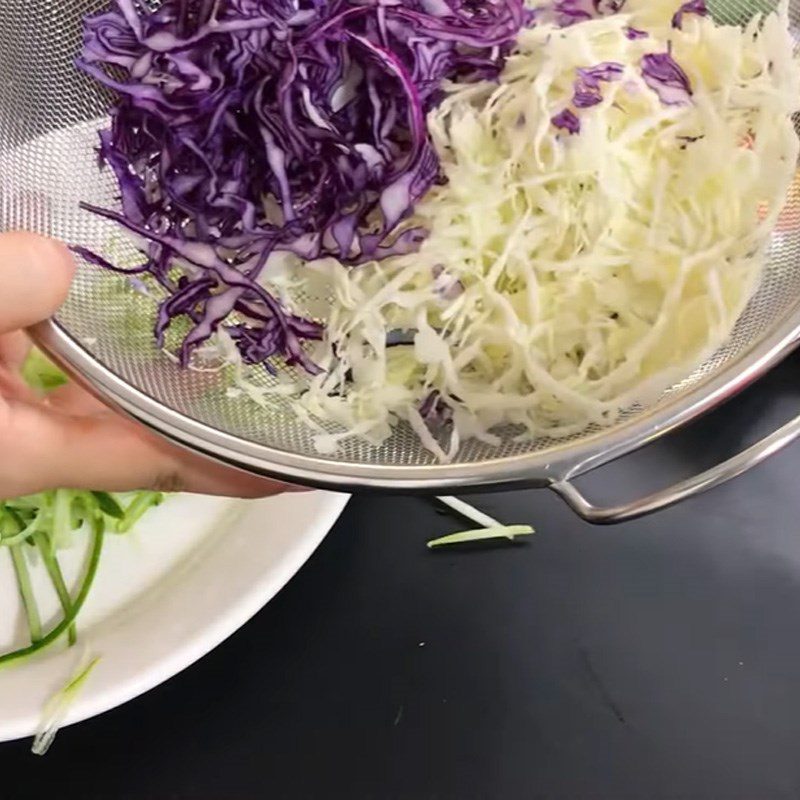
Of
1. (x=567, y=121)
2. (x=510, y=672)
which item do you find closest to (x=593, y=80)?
(x=567, y=121)

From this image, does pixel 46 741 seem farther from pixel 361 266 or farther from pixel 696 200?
pixel 696 200

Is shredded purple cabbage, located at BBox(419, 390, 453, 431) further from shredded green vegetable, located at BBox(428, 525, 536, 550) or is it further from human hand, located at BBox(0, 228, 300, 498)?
shredded green vegetable, located at BBox(428, 525, 536, 550)

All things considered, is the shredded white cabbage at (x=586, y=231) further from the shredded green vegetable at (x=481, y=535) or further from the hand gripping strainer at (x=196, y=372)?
the shredded green vegetable at (x=481, y=535)

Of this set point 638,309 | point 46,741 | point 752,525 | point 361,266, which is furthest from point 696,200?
point 46,741

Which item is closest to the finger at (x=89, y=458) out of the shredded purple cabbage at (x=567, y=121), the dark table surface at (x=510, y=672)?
the dark table surface at (x=510, y=672)

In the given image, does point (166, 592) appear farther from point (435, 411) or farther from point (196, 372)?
point (435, 411)
